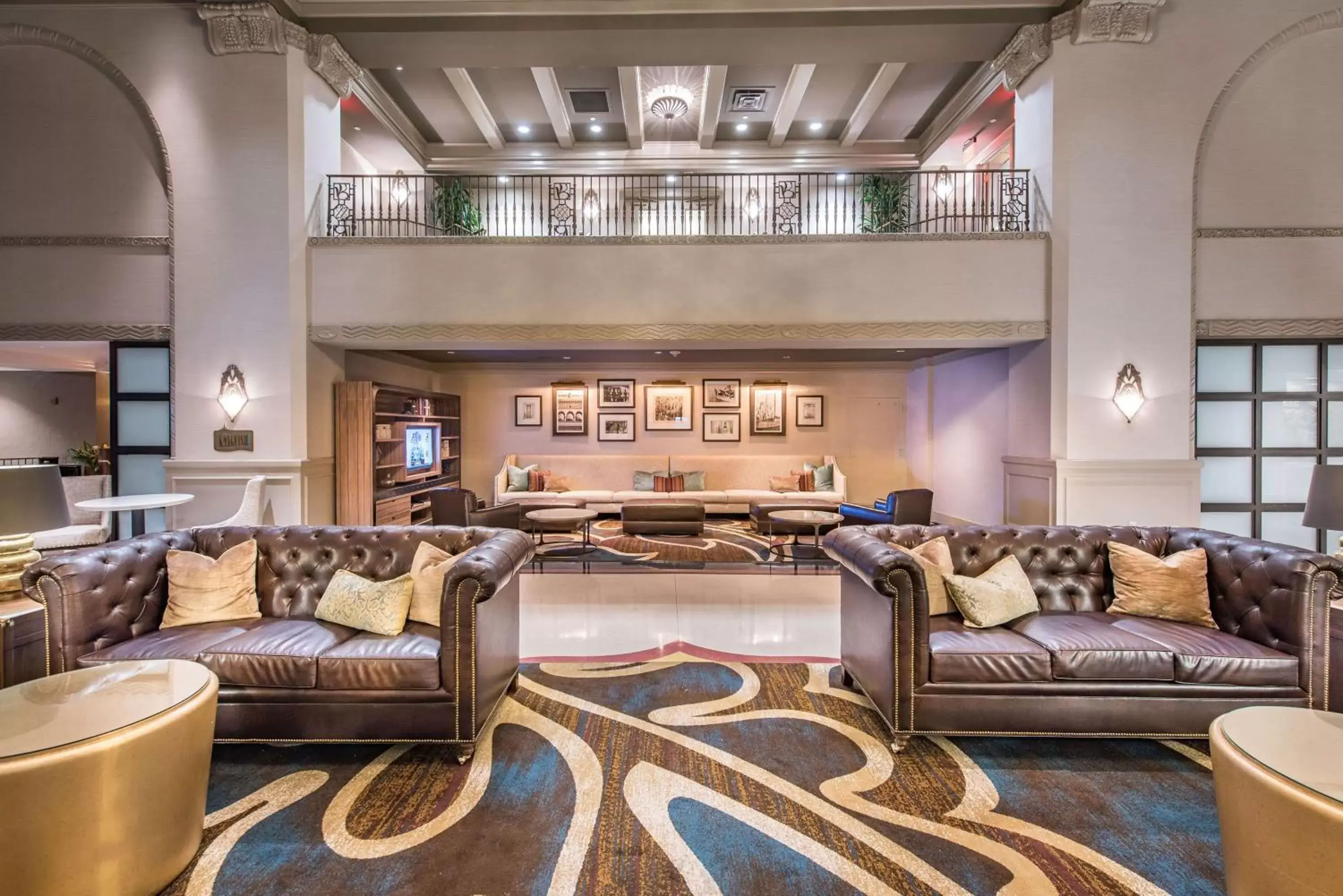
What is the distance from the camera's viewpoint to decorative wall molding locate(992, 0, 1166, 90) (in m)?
5.44

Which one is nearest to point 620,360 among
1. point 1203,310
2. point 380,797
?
point 1203,310

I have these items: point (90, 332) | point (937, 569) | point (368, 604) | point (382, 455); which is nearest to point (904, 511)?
point (937, 569)

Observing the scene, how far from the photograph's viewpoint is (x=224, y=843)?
216 centimetres

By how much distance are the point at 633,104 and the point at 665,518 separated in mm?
5570

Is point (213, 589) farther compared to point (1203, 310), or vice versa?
point (1203, 310)

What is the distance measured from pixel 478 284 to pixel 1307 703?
260 inches

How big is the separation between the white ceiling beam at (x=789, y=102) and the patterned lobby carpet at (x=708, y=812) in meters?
7.23

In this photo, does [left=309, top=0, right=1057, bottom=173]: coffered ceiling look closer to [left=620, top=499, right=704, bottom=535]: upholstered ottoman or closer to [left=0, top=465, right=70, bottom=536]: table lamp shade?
[left=620, top=499, right=704, bottom=535]: upholstered ottoman

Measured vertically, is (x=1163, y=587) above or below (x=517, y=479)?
below

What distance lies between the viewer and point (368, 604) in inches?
119

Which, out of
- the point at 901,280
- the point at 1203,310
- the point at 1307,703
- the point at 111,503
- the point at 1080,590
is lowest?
the point at 1307,703

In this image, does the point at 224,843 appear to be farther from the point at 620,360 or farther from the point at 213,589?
the point at 620,360

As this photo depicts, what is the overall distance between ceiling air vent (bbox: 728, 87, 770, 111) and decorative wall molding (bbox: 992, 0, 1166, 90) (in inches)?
119

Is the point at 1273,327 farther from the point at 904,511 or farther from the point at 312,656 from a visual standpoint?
the point at 312,656
